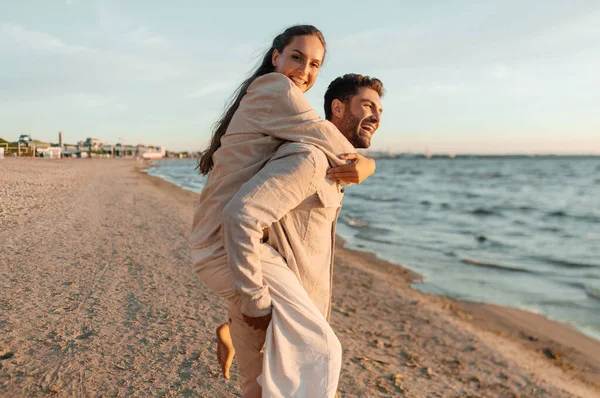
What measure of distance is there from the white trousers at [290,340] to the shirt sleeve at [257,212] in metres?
0.07

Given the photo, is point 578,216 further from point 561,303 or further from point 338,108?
point 338,108

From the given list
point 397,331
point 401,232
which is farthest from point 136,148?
point 397,331

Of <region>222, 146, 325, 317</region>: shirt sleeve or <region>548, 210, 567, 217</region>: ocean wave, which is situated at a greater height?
<region>222, 146, 325, 317</region>: shirt sleeve

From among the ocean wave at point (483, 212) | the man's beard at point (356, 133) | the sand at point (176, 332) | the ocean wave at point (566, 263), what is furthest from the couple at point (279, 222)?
the ocean wave at point (483, 212)

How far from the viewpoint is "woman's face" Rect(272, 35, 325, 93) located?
2080 millimetres

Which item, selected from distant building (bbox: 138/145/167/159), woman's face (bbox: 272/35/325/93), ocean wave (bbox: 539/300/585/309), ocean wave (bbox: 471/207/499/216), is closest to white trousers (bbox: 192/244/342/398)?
woman's face (bbox: 272/35/325/93)

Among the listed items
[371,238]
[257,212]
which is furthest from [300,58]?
[371,238]

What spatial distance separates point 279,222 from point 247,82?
2.34ft

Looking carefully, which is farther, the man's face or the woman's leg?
the man's face

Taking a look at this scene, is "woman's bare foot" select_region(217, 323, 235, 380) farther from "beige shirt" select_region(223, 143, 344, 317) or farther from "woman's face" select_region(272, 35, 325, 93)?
"woman's face" select_region(272, 35, 325, 93)

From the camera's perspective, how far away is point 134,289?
546cm

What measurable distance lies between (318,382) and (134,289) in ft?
14.0

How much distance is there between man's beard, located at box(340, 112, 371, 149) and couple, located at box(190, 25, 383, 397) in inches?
7.4

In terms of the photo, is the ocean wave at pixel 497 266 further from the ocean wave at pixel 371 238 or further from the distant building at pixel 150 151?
the distant building at pixel 150 151
